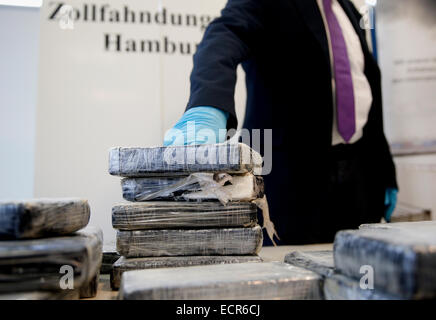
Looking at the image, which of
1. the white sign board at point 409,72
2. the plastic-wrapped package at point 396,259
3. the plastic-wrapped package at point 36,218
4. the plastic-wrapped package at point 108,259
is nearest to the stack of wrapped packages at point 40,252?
the plastic-wrapped package at point 36,218

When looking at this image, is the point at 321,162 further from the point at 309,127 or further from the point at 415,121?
the point at 415,121

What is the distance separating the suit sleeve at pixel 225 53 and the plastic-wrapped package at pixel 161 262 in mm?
564

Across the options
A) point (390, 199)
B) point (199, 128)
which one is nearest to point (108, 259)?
point (199, 128)

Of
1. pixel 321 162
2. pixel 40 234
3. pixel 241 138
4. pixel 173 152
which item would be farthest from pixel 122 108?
pixel 40 234

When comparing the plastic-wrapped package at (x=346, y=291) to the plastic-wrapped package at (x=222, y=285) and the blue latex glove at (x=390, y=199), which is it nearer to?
the plastic-wrapped package at (x=222, y=285)

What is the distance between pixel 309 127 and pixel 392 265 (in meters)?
1.33

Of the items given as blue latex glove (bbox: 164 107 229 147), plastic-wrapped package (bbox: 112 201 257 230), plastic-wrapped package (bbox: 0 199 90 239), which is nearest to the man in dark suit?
blue latex glove (bbox: 164 107 229 147)

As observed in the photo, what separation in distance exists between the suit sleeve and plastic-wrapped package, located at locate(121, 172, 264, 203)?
45cm

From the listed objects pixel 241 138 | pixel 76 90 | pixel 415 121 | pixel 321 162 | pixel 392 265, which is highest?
pixel 76 90

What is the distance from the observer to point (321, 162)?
1.81 metres

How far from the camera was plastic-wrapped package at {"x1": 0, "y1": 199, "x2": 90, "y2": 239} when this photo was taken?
574mm

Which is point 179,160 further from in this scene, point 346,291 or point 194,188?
point 346,291

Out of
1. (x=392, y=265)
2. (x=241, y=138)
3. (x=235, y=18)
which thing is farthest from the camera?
(x=241, y=138)

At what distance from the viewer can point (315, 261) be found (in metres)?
0.67
